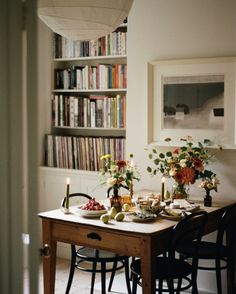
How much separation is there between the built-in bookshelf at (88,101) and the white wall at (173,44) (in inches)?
11.4

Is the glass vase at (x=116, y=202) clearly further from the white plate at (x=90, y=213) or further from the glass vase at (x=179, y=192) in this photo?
the glass vase at (x=179, y=192)

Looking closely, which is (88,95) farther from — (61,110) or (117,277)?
(117,277)

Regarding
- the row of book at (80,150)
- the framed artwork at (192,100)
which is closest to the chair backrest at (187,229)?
the framed artwork at (192,100)

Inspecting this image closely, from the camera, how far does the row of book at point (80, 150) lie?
4859 millimetres

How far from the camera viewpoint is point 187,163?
389cm

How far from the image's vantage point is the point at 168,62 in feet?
14.0

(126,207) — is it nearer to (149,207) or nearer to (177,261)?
(149,207)

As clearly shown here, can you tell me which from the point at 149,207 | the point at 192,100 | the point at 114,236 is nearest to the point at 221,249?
the point at 149,207

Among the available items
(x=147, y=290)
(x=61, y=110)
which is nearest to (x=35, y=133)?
(x=147, y=290)

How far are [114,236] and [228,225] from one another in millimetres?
1134

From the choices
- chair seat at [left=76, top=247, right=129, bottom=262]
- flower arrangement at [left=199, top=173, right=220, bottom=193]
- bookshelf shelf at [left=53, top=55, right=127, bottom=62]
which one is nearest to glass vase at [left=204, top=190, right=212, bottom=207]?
flower arrangement at [left=199, top=173, right=220, bottom=193]

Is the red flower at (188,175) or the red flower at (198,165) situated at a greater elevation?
the red flower at (198,165)

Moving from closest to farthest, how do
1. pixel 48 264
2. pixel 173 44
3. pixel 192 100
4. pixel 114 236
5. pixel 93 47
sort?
1. pixel 114 236
2. pixel 48 264
3. pixel 192 100
4. pixel 173 44
5. pixel 93 47

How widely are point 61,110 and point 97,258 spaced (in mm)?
1953
